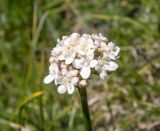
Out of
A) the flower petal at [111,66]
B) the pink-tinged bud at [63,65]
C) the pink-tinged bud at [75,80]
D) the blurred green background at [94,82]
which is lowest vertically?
the pink-tinged bud at [75,80]

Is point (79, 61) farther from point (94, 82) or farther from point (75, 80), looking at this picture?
point (94, 82)

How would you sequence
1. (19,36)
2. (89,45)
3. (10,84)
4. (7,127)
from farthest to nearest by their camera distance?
(19,36), (10,84), (7,127), (89,45)

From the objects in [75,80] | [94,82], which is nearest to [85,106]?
[75,80]

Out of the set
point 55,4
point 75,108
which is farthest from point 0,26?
point 75,108

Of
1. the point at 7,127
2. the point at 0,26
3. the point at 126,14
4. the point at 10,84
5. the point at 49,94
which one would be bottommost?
the point at 7,127

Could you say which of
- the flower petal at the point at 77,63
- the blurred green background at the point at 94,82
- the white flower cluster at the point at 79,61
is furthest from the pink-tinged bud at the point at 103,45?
the blurred green background at the point at 94,82

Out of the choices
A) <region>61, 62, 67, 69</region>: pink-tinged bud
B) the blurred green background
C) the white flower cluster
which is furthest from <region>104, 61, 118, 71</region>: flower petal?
the blurred green background

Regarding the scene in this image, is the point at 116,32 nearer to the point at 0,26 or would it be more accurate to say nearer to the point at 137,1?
the point at 137,1

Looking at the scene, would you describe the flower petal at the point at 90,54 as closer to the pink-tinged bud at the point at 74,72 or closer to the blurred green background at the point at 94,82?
the pink-tinged bud at the point at 74,72
